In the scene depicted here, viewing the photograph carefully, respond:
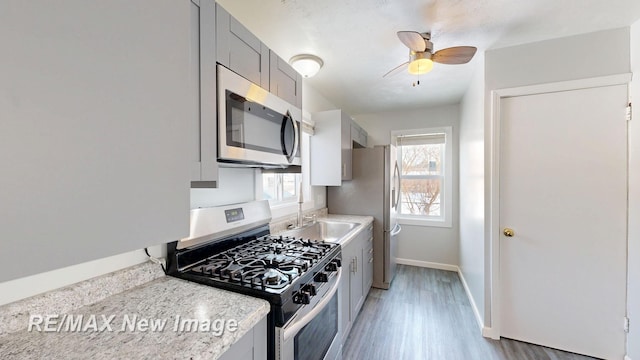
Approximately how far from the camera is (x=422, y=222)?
12.7 ft

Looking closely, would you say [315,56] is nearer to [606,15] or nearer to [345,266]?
[345,266]

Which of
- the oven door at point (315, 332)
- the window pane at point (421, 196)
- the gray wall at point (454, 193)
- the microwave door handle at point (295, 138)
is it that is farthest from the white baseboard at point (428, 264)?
the microwave door handle at point (295, 138)

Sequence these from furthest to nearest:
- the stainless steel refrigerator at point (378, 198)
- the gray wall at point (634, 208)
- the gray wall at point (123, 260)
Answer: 1. the stainless steel refrigerator at point (378, 198)
2. the gray wall at point (634, 208)
3. the gray wall at point (123, 260)

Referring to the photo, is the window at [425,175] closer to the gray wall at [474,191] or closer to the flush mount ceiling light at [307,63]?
the gray wall at [474,191]

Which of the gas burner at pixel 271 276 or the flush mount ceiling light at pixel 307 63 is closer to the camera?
the gas burner at pixel 271 276

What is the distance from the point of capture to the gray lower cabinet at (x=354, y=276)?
6.53 feet

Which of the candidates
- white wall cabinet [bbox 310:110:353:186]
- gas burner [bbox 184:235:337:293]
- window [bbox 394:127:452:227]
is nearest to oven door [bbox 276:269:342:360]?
gas burner [bbox 184:235:337:293]

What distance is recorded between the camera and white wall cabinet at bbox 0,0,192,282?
1.30ft

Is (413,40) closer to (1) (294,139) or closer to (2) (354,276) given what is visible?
(1) (294,139)

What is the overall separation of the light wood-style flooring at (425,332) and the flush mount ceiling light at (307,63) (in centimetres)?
239

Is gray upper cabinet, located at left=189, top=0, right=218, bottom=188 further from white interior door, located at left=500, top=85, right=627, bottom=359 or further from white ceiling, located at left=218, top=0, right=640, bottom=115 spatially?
white interior door, located at left=500, top=85, right=627, bottom=359

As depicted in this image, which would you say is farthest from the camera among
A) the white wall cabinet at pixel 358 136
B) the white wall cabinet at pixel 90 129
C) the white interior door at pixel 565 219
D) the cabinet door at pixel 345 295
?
the white wall cabinet at pixel 358 136

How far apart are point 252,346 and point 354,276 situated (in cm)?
148

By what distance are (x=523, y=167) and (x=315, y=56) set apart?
1.96 metres
